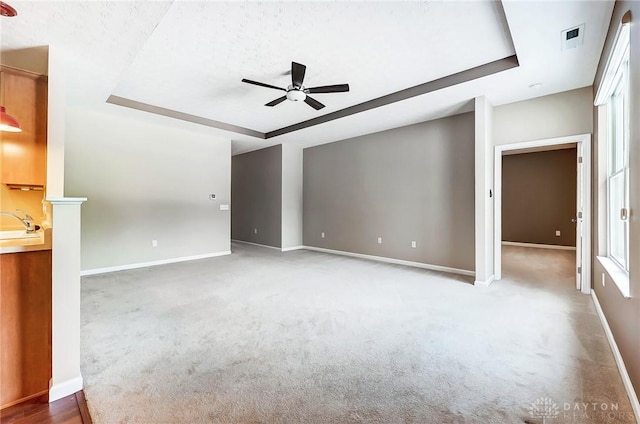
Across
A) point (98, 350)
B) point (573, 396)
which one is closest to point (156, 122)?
point (98, 350)

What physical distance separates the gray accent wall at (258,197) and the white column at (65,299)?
5237 millimetres

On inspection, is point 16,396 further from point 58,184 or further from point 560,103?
point 560,103

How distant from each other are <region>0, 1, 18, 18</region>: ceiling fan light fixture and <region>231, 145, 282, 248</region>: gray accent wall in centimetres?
516

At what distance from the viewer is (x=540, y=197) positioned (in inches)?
291

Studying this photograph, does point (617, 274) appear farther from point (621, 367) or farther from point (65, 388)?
point (65, 388)

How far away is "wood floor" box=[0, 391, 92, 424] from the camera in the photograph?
1.49 m

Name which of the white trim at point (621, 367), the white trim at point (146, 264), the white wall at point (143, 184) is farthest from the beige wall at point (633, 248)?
the white trim at point (146, 264)

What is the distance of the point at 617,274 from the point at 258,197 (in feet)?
22.3

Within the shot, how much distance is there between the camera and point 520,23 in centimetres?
235

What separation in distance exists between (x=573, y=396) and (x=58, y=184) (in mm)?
3779

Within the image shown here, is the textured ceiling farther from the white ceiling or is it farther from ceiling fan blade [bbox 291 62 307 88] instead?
ceiling fan blade [bbox 291 62 307 88]

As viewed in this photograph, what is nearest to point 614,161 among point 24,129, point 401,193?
point 401,193

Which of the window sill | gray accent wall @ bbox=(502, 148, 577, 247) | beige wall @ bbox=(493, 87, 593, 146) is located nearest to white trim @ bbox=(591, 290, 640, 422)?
the window sill

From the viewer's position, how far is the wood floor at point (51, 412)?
149cm
